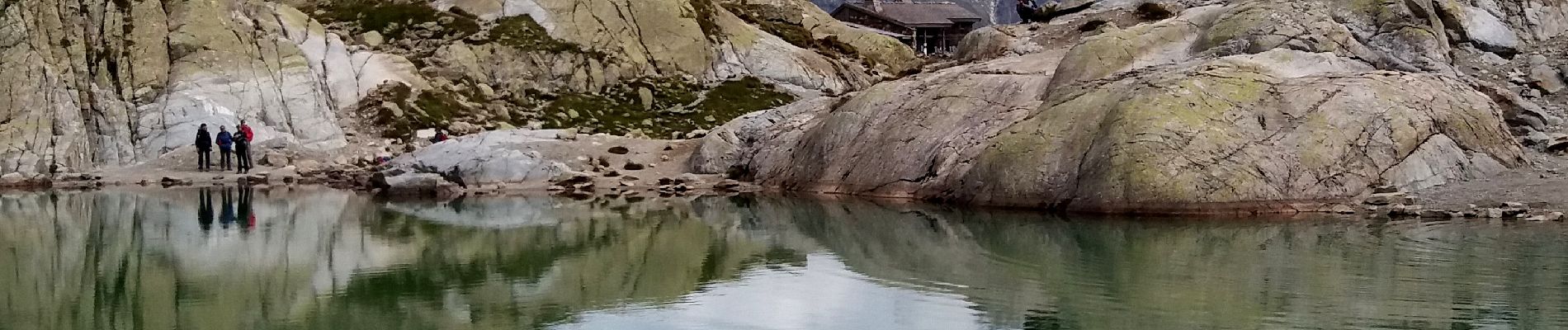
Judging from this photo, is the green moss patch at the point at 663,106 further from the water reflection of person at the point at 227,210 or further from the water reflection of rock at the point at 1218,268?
the water reflection of rock at the point at 1218,268

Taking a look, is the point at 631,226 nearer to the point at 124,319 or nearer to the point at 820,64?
the point at 124,319

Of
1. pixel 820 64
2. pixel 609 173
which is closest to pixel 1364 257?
pixel 609 173

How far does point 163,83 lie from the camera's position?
55.2 m

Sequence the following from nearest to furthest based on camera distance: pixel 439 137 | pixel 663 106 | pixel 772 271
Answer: pixel 772 271, pixel 439 137, pixel 663 106

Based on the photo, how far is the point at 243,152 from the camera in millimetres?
51500

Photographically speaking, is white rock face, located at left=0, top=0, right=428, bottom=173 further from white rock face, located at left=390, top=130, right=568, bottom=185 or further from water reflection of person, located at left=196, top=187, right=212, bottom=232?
white rock face, located at left=390, top=130, right=568, bottom=185

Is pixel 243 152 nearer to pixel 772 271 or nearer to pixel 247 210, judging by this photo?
pixel 247 210

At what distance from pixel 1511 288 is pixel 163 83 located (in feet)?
158

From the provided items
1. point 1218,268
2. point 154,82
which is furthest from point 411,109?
point 1218,268

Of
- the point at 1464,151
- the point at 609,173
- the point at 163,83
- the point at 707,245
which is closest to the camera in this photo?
the point at 707,245

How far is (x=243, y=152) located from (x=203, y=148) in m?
1.33

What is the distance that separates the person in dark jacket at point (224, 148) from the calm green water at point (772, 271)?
13.2 metres

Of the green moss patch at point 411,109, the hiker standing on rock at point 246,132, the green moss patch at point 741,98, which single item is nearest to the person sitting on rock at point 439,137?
the green moss patch at point 411,109

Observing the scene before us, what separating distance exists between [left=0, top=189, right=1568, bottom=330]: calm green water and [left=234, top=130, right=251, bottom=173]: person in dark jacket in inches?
517
